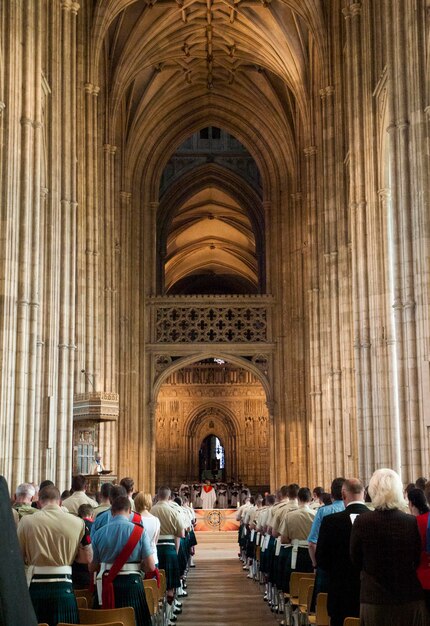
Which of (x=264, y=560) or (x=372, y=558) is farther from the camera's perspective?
(x=264, y=560)

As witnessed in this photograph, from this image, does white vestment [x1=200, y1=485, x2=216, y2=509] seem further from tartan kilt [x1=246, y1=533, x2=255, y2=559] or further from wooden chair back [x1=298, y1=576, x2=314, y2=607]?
wooden chair back [x1=298, y1=576, x2=314, y2=607]

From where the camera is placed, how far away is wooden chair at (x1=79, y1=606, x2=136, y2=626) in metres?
6.45

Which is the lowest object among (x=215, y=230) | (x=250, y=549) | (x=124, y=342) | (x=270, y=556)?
(x=250, y=549)

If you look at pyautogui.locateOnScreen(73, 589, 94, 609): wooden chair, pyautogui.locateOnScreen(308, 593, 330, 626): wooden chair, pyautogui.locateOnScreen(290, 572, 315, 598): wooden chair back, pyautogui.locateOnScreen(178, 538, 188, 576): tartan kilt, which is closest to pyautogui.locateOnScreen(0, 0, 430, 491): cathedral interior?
pyautogui.locateOnScreen(178, 538, 188, 576): tartan kilt

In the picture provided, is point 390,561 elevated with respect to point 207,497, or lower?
elevated

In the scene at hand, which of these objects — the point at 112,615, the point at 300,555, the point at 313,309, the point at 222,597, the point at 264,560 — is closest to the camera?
the point at 112,615

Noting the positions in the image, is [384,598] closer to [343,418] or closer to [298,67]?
[343,418]

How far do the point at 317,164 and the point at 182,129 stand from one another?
9.05m

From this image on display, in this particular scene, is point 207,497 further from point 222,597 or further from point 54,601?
point 54,601

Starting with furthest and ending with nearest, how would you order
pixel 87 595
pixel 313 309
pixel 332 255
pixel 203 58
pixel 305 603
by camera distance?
1. pixel 203 58
2. pixel 313 309
3. pixel 332 255
4. pixel 305 603
5. pixel 87 595

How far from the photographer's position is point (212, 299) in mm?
34719

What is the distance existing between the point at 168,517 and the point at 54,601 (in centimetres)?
509

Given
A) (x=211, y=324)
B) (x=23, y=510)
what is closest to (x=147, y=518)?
(x=23, y=510)

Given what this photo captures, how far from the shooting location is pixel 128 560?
712cm
